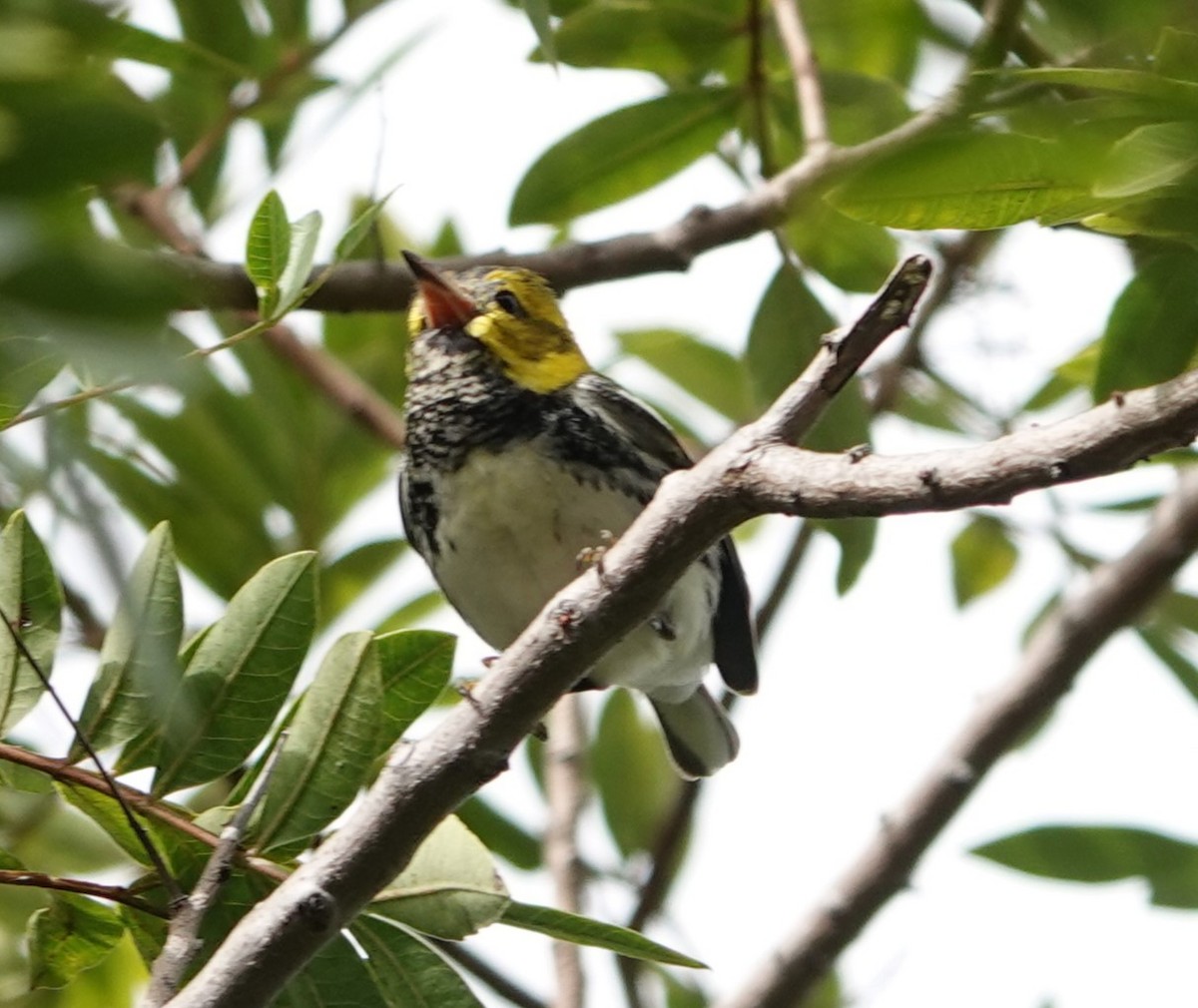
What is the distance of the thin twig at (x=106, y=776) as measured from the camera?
1.68 meters

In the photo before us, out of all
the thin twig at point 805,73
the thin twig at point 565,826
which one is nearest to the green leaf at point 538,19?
the thin twig at point 805,73

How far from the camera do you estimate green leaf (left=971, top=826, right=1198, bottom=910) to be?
2.72 m

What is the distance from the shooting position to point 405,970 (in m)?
1.87

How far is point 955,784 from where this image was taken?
10.8 ft

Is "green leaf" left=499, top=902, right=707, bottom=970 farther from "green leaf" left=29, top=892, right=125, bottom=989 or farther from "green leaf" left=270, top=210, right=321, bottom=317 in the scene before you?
"green leaf" left=270, top=210, right=321, bottom=317

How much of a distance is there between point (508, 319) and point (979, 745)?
1357 mm

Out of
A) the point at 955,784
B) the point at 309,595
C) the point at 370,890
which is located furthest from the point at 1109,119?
the point at 955,784

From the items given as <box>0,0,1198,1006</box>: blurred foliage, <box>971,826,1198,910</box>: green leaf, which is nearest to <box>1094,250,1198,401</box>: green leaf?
<box>0,0,1198,1006</box>: blurred foliage

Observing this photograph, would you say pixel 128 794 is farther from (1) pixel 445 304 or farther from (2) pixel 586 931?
(1) pixel 445 304

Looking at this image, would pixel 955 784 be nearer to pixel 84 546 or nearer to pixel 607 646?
pixel 607 646

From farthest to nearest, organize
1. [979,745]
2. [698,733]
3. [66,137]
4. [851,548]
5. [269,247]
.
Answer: [698,733], [979,745], [851,548], [269,247], [66,137]

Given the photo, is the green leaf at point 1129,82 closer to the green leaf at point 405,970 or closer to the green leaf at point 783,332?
the green leaf at point 405,970

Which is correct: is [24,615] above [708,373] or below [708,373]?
→ below

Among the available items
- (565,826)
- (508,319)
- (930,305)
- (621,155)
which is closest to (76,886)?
(621,155)
